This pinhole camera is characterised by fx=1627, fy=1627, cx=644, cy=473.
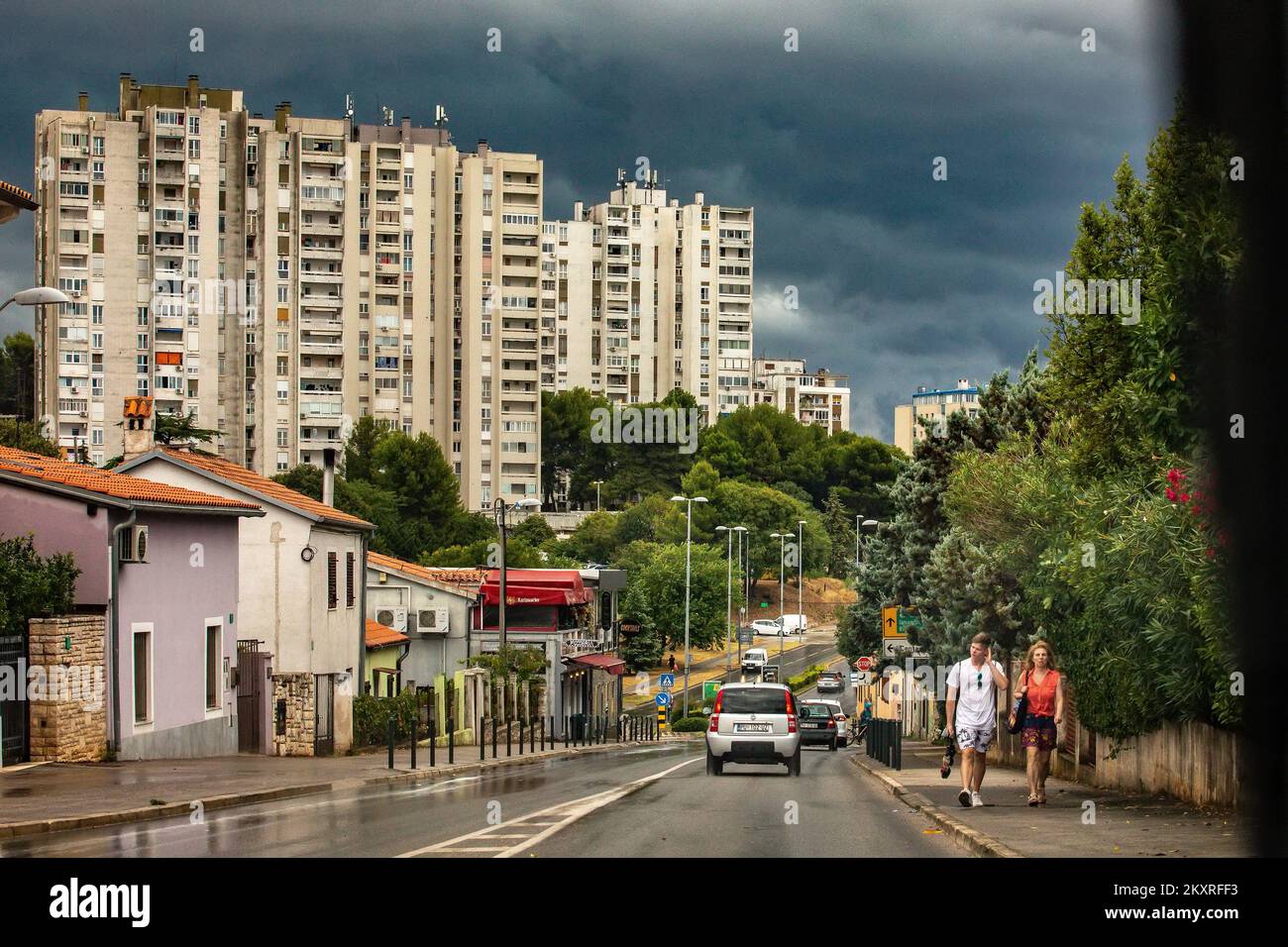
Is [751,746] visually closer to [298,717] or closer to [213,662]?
[298,717]

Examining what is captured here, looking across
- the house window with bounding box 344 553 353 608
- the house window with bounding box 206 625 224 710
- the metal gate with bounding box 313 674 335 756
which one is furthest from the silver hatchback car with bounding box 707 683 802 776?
the house window with bounding box 344 553 353 608

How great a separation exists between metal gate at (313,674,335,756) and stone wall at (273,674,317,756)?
295 mm

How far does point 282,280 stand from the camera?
137 m

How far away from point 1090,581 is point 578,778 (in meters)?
11.7

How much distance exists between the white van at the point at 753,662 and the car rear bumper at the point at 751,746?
241 feet

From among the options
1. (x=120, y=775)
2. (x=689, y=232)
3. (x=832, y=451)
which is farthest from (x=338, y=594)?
(x=689, y=232)

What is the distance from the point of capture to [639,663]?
108688 mm

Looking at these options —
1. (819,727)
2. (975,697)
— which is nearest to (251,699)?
(975,697)

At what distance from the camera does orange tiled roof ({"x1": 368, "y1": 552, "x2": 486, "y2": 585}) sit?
185 feet

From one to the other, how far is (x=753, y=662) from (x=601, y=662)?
1402 inches

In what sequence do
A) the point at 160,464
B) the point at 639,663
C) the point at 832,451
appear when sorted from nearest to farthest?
the point at 160,464 < the point at 639,663 < the point at 832,451

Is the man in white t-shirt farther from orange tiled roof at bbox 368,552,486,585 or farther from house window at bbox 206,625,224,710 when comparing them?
orange tiled roof at bbox 368,552,486,585

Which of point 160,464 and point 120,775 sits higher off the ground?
point 160,464
